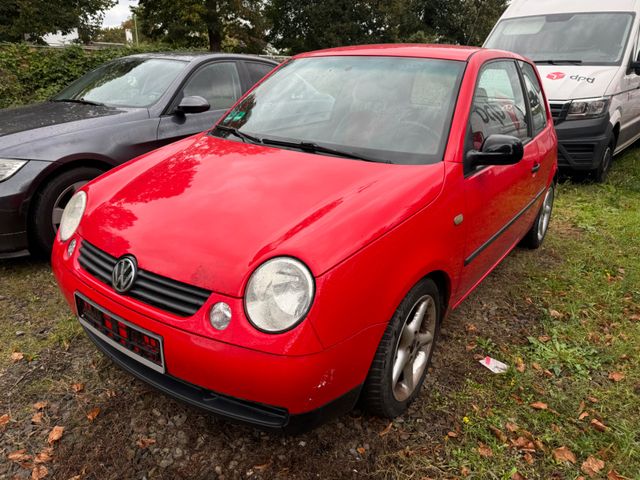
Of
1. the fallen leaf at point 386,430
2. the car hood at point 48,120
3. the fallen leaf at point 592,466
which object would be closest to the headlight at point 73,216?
the car hood at point 48,120

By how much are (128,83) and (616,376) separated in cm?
451

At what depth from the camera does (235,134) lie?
2984 millimetres

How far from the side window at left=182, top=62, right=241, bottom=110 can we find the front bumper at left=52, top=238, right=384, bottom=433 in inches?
127

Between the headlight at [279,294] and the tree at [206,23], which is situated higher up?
the tree at [206,23]

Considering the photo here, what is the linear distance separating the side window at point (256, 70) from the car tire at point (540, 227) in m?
3.12

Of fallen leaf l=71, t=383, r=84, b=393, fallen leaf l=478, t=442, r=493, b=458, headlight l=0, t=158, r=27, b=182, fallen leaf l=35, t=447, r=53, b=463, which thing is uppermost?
headlight l=0, t=158, r=27, b=182

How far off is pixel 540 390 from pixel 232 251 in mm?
1886

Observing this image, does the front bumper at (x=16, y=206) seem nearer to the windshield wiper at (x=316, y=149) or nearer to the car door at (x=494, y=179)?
the windshield wiper at (x=316, y=149)

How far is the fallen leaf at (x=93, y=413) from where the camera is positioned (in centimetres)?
234

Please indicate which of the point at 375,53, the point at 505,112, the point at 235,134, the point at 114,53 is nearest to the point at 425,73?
the point at 375,53

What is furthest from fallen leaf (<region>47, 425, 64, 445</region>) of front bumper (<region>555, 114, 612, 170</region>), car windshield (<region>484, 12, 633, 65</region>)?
car windshield (<region>484, 12, 633, 65</region>)

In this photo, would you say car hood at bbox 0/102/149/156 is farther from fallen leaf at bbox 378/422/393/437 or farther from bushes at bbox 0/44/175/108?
bushes at bbox 0/44/175/108

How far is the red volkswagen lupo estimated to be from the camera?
1.75 metres

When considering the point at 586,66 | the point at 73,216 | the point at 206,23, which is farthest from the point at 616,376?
the point at 206,23
